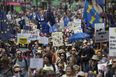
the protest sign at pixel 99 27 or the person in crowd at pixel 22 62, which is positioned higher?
the protest sign at pixel 99 27

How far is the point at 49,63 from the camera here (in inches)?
608

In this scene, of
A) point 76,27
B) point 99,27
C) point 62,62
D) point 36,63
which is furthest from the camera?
point 76,27

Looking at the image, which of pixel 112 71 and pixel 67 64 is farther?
pixel 67 64

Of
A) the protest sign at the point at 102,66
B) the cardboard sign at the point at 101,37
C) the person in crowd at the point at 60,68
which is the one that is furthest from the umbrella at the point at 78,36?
the protest sign at the point at 102,66

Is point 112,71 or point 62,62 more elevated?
point 112,71

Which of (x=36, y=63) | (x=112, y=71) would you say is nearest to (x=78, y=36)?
(x=36, y=63)

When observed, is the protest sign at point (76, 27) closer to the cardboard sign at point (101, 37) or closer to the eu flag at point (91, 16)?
the eu flag at point (91, 16)

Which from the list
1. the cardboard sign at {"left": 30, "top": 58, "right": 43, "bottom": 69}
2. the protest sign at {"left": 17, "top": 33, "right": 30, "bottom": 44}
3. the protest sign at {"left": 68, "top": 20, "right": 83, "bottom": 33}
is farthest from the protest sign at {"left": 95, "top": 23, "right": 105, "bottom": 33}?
the cardboard sign at {"left": 30, "top": 58, "right": 43, "bottom": 69}

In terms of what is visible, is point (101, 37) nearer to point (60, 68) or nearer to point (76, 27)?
point (60, 68)

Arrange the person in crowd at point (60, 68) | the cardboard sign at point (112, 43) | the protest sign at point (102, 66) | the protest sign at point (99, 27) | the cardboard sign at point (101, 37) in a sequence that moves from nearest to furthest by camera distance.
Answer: the protest sign at point (102, 66)
the cardboard sign at point (112, 43)
the person in crowd at point (60, 68)
the cardboard sign at point (101, 37)
the protest sign at point (99, 27)

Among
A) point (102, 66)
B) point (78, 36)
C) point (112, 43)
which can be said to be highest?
point (112, 43)

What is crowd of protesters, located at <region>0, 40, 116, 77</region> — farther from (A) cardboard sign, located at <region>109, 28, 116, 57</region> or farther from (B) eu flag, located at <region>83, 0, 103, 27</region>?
(B) eu flag, located at <region>83, 0, 103, 27</region>

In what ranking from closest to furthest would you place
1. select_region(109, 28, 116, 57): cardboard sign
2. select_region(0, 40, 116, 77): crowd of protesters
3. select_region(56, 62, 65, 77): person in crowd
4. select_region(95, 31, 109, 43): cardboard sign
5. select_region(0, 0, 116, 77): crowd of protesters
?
select_region(0, 0, 116, 77): crowd of protesters
select_region(0, 40, 116, 77): crowd of protesters
select_region(109, 28, 116, 57): cardboard sign
select_region(56, 62, 65, 77): person in crowd
select_region(95, 31, 109, 43): cardboard sign

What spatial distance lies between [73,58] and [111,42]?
1009 millimetres
